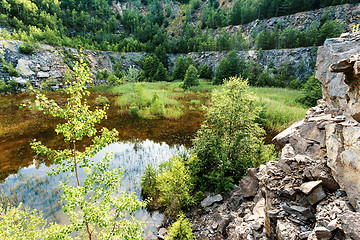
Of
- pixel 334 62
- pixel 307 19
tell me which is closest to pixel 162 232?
pixel 334 62

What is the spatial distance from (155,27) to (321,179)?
90624mm

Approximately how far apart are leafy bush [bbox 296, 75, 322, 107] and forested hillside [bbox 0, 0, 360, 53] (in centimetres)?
2969

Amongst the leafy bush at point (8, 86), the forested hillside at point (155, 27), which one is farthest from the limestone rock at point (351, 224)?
the forested hillside at point (155, 27)

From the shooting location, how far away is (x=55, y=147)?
13977mm

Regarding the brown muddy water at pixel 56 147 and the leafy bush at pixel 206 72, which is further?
the leafy bush at pixel 206 72

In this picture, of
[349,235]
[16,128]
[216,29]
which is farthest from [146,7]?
[349,235]

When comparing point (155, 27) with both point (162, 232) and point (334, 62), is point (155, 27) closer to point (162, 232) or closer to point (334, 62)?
point (334, 62)

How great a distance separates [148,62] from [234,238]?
5897cm

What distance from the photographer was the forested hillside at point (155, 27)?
1839 inches

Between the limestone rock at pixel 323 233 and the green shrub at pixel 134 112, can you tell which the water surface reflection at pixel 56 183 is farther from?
the green shrub at pixel 134 112

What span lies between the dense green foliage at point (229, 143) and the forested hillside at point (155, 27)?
1927 inches

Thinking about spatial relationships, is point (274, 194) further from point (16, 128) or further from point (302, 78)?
point (302, 78)

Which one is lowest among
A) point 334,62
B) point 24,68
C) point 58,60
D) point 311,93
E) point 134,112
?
point 134,112

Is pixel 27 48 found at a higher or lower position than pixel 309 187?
higher
